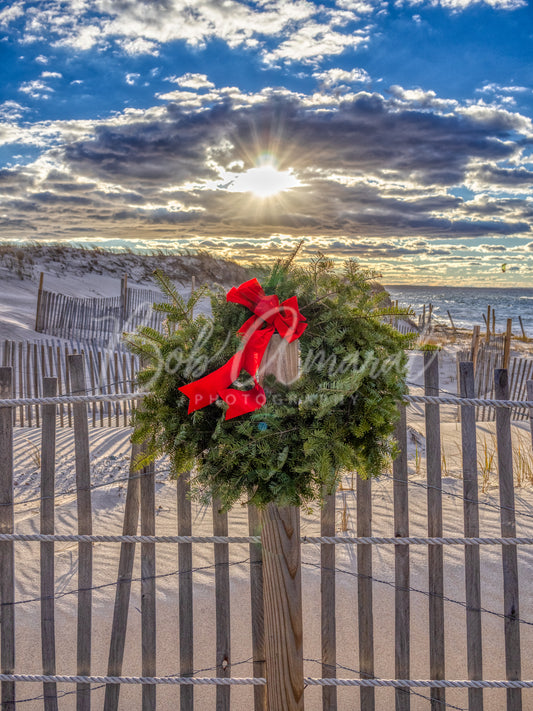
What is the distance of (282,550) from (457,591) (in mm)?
2037

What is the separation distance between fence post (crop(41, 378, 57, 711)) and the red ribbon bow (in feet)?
3.16

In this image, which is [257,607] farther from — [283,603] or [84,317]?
[84,317]

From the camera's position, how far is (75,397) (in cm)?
230

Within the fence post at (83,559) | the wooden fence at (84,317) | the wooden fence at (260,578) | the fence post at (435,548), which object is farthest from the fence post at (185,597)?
the wooden fence at (84,317)

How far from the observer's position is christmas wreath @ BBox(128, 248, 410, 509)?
5.77 ft

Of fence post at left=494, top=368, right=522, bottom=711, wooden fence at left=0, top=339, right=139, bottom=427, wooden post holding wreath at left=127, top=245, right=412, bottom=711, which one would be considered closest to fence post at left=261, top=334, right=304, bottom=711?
wooden post holding wreath at left=127, top=245, right=412, bottom=711

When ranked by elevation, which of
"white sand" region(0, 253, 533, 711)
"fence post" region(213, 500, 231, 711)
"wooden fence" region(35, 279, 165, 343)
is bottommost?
"white sand" region(0, 253, 533, 711)

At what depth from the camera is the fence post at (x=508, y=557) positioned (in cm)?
234

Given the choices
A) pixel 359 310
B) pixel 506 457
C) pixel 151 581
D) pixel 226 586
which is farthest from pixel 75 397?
pixel 506 457

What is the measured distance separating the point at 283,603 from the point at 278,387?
0.85 metres

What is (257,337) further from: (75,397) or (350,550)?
(350,550)

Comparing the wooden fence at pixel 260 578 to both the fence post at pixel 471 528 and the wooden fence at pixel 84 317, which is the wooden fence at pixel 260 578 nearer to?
the fence post at pixel 471 528

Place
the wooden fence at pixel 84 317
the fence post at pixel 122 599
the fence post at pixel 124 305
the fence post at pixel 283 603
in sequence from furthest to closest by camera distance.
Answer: the fence post at pixel 124 305
the wooden fence at pixel 84 317
the fence post at pixel 122 599
the fence post at pixel 283 603

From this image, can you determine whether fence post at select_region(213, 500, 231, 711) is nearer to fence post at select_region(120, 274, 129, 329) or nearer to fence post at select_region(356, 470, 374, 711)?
fence post at select_region(356, 470, 374, 711)
